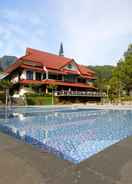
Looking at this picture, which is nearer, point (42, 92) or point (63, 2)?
point (63, 2)

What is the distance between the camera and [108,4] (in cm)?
1361

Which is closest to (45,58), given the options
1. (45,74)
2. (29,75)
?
(45,74)

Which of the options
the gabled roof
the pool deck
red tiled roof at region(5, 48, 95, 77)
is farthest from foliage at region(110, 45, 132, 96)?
the pool deck

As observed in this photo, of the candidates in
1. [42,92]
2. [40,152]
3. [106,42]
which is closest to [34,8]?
[106,42]

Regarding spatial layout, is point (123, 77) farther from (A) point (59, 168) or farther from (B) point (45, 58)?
(A) point (59, 168)

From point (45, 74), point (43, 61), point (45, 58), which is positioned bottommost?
point (45, 74)

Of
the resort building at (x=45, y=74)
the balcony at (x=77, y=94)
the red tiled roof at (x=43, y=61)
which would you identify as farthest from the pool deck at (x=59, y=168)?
the red tiled roof at (x=43, y=61)

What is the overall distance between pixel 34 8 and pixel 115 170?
14217 mm

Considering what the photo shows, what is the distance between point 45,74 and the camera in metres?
31.8

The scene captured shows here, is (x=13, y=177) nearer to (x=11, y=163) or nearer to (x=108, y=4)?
(x=11, y=163)

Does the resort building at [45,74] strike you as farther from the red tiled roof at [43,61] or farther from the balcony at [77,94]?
the balcony at [77,94]

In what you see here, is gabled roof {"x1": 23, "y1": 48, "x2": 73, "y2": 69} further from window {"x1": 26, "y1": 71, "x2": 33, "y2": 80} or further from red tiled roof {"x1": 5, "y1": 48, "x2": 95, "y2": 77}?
window {"x1": 26, "y1": 71, "x2": 33, "y2": 80}

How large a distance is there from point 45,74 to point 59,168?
95.2 feet

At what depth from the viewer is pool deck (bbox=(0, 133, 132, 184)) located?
115 inches
